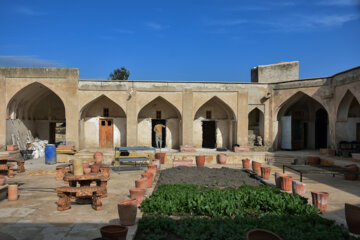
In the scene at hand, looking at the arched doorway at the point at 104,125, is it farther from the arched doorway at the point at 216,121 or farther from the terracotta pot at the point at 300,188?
the terracotta pot at the point at 300,188

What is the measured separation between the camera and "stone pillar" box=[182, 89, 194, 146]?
19.0 meters

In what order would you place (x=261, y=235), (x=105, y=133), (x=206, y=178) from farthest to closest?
(x=105, y=133) → (x=206, y=178) → (x=261, y=235)

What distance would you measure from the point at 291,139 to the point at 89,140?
14.3 metres

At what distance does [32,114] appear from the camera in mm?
20938

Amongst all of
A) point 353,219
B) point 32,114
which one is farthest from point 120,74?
point 353,219

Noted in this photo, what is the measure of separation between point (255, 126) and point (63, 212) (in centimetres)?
1603

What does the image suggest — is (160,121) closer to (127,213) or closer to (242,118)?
(242,118)

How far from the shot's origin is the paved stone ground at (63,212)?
5.77 m

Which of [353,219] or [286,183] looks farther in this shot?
[286,183]

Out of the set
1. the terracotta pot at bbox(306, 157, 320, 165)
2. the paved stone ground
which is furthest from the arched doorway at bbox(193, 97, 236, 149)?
the paved stone ground

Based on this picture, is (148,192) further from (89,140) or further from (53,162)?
(89,140)

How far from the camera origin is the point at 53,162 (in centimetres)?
1535

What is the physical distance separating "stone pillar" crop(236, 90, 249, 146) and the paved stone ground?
787 cm

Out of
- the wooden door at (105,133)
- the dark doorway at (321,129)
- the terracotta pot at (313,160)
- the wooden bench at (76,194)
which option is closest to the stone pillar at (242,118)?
the terracotta pot at (313,160)
